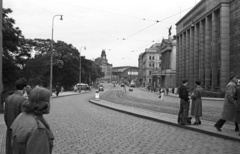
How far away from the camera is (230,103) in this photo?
977 cm

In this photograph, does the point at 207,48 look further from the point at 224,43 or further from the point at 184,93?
the point at 184,93

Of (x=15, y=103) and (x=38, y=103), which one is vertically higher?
(x=38, y=103)

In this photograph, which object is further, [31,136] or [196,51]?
[196,51]

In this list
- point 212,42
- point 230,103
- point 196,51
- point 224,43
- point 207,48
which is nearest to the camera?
point 230,103

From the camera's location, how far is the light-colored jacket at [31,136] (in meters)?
2.73

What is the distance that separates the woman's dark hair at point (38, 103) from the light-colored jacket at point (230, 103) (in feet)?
25.6

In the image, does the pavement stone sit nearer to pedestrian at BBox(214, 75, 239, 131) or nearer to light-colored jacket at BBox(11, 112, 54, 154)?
pedestrian at BBox(214, 75, 239, 131)

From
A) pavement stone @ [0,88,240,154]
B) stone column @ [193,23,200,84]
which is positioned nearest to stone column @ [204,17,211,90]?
stone column @ [193,23,200,84]

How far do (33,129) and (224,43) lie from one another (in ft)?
148

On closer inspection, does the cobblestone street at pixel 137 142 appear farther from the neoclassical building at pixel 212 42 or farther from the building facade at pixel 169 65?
the building facade at pixel 169 65

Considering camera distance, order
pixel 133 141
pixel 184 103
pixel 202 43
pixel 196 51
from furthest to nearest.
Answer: pixel 196 51 → pixel 202 43 → pixel 184 103 → pixel 133 141

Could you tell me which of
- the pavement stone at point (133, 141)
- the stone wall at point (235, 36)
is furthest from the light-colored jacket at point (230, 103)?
the stone wall at point (235, 36)

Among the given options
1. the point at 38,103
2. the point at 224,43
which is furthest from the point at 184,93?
the point at 224,43

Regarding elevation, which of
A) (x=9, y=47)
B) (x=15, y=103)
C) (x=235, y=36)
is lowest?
(x=15, y=103)
